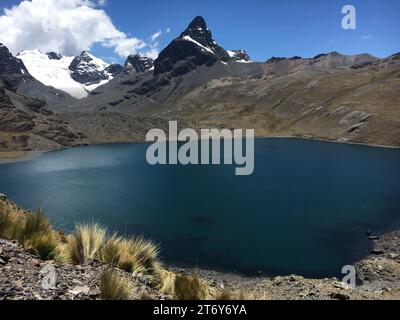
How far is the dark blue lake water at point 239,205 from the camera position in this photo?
45562mm

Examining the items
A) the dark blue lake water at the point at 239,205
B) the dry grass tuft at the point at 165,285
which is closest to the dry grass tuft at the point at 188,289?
the dry grass tuft at the point at 165,285

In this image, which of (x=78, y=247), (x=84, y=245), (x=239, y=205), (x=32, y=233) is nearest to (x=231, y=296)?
(x=84, y=245)

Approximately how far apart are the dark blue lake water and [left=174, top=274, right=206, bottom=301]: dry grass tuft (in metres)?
11.1

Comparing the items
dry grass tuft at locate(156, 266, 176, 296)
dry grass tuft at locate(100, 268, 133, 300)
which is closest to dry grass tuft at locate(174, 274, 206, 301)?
dry grass tuft at locate(100, 268, 133, 300)

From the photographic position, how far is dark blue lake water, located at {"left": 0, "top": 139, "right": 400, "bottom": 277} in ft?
149

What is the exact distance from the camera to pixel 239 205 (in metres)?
67.0

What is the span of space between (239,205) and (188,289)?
188 ft

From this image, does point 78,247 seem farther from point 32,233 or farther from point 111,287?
point 111,287

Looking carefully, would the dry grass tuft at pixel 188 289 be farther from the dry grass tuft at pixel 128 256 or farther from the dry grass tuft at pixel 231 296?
the dry grass tuft at pixel 128 256

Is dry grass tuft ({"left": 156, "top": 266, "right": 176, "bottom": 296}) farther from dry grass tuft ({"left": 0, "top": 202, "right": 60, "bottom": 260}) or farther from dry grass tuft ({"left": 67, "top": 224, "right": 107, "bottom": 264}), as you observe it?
dry grass tuft ({"left": 0, "top": 202, "right": 60, "bottom": 260})

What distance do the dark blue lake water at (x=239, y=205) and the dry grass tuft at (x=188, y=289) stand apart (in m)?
11.1

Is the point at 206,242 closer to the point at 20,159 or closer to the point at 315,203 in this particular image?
the point at 315,203
